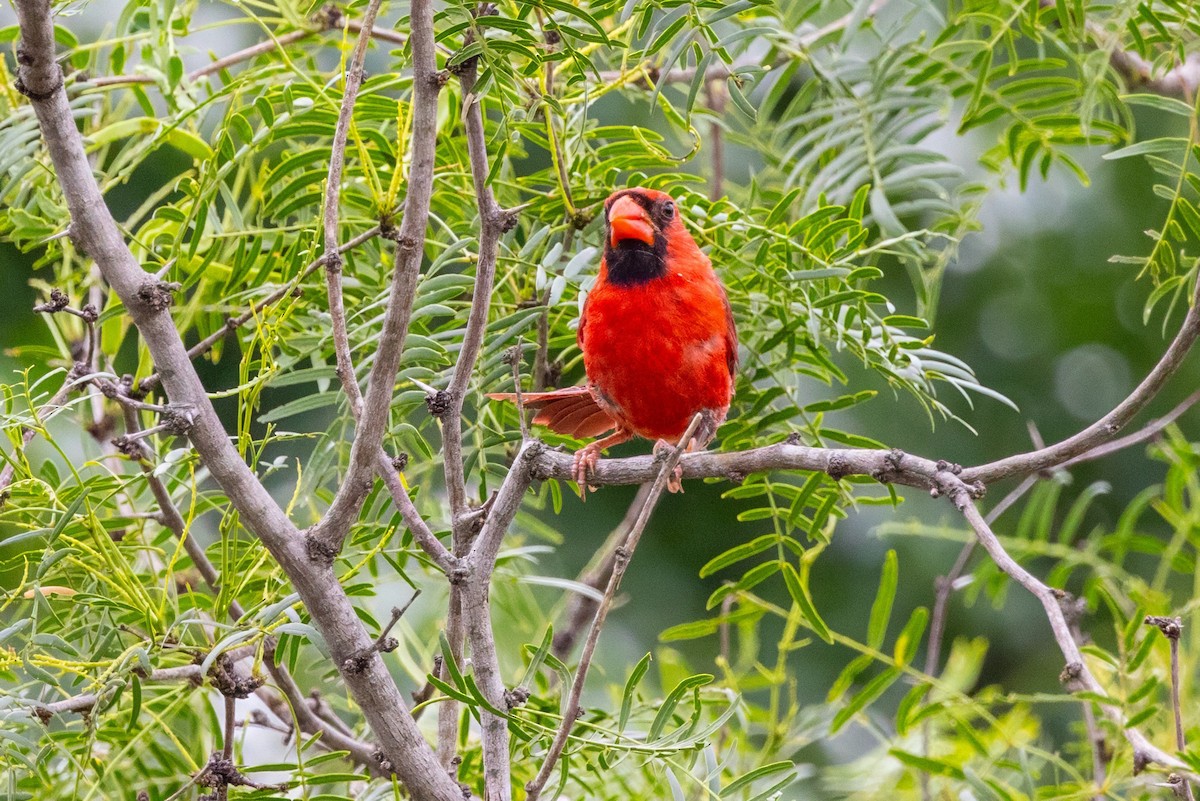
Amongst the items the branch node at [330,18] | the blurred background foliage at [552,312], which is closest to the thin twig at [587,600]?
the blurred background foliage at [552,312]

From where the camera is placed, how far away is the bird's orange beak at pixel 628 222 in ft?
7.44

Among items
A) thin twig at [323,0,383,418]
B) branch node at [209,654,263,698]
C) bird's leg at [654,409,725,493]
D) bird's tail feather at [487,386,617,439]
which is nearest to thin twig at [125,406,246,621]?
branch node at [209,654,263,698]

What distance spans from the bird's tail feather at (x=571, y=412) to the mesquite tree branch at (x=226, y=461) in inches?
28.2

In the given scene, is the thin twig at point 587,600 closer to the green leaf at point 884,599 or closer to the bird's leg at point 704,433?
the bird's leg at point 704,433

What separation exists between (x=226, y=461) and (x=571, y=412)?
3.67 feet

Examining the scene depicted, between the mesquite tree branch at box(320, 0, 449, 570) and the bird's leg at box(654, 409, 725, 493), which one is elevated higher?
the mesquite tree branch at box(320, 0, 449, 570)

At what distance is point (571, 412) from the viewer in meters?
2.62

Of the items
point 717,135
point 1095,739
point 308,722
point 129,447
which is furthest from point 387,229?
point 717,135

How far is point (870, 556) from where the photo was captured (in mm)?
5559

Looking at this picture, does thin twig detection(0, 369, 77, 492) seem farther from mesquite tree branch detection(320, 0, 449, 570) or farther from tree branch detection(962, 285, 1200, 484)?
tree branch detection(962, 285, 1200, 484)

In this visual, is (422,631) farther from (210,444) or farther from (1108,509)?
(1108,509)

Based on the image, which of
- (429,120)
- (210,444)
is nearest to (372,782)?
(210,444)

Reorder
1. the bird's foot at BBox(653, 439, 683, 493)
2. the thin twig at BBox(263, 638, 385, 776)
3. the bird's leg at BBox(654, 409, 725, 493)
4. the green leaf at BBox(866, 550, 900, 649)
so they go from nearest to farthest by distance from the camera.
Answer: the thin twig at BBox(263, 638, 385, 776) < the bird's foot at BBox(653, 439, 683, 493) < the green leaf at BBox(866, 550, 900, 649) < the bird's leg at BBox(654, 409, 725, 493)

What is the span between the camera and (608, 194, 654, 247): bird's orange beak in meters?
2.27
